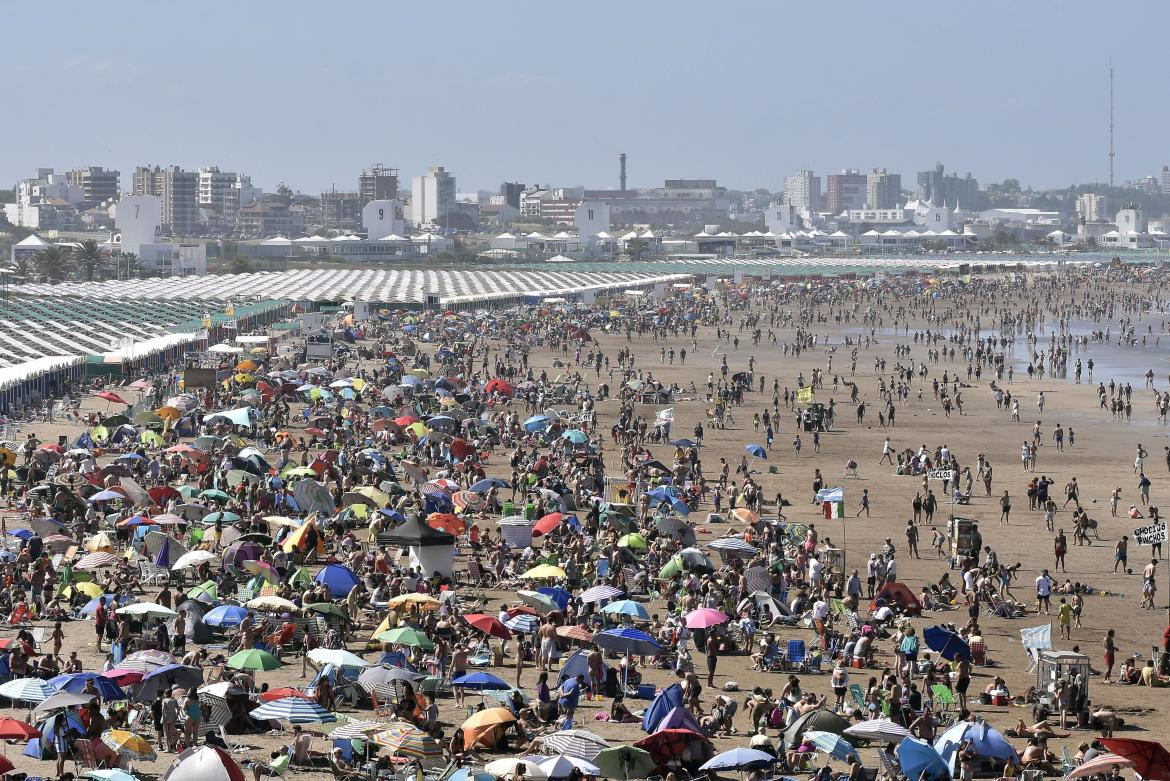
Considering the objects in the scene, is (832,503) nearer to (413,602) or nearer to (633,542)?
(633,542)

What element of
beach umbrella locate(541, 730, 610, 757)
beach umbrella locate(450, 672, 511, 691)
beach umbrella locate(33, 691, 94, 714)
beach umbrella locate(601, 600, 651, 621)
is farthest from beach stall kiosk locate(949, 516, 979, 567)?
beach umbrella locate(33, 691, 94, 714)

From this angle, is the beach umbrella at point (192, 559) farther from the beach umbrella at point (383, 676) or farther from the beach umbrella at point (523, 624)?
the beach umbrella at point (383, 676)

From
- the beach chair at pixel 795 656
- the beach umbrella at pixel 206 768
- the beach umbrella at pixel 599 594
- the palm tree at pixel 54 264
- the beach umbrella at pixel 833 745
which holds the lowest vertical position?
the beach chair at pixel 795 656

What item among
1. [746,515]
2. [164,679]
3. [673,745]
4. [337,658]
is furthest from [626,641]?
[746,515]

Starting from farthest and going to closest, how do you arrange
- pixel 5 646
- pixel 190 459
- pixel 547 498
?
pixel 190 459
pixel 547 498
pixel 5 646

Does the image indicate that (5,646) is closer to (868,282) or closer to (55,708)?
(55,708)

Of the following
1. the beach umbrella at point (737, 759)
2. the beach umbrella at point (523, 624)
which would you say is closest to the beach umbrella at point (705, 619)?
the beach umbrella at point (523, 624)

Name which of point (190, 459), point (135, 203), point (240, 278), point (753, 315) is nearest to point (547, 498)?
point (190, 459)
